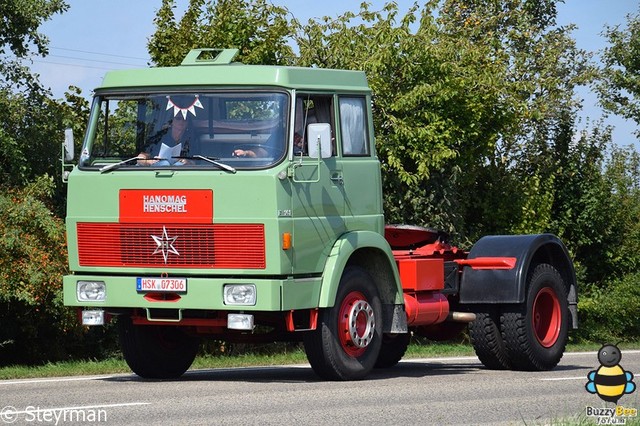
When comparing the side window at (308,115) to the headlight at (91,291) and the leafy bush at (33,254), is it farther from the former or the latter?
Answer: the leafy bush at (33,254)

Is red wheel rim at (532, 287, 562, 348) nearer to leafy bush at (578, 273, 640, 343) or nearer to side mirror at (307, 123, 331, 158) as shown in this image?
side mirror at (307, 123, 331, 158)

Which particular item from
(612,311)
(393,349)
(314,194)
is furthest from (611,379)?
(612,311)

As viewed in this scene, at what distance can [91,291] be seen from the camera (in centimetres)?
1322

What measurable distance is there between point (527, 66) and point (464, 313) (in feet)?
83.1

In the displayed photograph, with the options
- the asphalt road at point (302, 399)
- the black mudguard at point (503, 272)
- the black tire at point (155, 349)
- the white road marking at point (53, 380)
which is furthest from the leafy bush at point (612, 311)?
the white road marking at point (53, 380)

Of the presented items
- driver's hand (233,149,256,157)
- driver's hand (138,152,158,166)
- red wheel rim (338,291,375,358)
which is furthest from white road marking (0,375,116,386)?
driver's hand (233,149,256,157)

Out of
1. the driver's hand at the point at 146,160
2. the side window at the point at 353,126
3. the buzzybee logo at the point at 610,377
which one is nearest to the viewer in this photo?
the buzzybee logo at the point at 610,377

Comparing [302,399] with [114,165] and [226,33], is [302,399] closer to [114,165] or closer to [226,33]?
[114,165]

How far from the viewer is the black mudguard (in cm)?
1513

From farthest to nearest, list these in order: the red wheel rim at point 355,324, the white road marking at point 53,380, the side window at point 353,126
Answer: the white road marking at point 53,380, the side window at point 353,126, the red wheel rim at point 355,324

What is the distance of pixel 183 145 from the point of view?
42.7ft

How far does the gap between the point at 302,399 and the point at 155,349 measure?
10.4ft

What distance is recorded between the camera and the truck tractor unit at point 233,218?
12617mm

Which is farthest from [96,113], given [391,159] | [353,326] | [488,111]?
[488,111]
